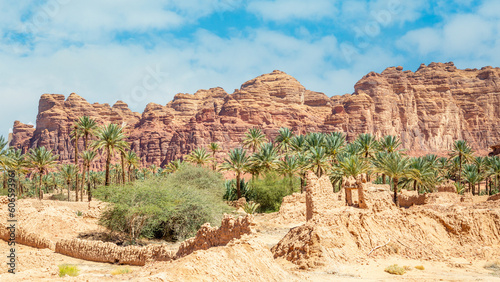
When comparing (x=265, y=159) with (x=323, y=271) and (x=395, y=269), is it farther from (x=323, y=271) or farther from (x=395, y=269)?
(x=395, y=269)

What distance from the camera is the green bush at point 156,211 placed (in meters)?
22.4

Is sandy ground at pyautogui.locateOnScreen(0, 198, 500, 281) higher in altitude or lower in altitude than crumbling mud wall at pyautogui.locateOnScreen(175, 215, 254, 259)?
lower

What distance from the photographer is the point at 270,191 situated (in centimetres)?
4109

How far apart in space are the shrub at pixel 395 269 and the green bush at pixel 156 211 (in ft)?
41.2

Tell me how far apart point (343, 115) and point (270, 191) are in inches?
3503

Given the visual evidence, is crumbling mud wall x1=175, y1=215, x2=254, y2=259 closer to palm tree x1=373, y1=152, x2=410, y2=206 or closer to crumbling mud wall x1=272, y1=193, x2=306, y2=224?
crumbling mud wall x1=272, y1=193, x2=306, y2=224

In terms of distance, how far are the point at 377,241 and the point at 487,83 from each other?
147 metres

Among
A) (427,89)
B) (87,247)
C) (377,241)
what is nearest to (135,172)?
(87,247)

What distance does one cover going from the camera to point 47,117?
469 ft

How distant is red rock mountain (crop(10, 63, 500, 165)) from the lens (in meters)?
124

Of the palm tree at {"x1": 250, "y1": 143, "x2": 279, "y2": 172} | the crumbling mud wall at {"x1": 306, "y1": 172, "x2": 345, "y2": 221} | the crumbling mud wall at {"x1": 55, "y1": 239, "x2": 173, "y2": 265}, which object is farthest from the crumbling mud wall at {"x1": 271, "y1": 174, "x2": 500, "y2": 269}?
the palm tree at {"x1": 250, "y1": 143, "x2": 279, "y2": 172}

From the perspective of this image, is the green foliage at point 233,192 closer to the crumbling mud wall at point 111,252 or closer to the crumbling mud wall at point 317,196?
the crumbling mud wall at point 317,196

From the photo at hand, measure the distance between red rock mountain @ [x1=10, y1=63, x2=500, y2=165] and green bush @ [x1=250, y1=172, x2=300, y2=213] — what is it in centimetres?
7566

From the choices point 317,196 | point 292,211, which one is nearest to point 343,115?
point 292,211
